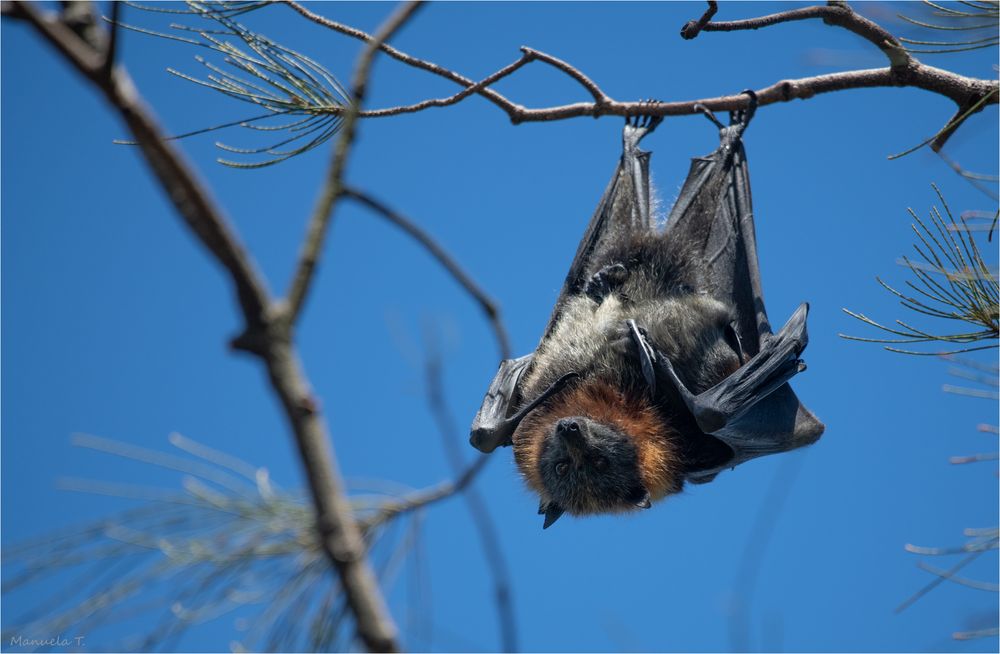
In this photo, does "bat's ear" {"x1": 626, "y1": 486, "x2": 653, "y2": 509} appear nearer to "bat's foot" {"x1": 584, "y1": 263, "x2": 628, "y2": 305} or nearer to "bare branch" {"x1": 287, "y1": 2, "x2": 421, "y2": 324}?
"bat's foot" {"x1": 584, "y1": 263, "x2": 628, "y2": 305}

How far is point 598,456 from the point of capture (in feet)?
17.8

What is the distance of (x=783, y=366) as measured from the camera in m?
5.09

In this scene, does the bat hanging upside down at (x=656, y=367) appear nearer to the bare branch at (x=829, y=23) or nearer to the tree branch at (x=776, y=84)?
the tree branch at (x=776, y=84)

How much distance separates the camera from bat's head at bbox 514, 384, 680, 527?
5371 mm

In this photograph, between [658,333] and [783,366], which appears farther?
[658,333]

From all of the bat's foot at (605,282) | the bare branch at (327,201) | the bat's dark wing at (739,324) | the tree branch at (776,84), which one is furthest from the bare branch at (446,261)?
the bat's foot at (605,282)

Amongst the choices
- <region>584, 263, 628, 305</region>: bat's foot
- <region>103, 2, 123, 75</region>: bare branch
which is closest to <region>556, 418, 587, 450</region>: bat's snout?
<region>584, 263, 628, 305</region>: bat's foot

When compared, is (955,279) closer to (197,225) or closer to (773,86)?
(773,86)

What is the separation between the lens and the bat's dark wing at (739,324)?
5055 millimetres

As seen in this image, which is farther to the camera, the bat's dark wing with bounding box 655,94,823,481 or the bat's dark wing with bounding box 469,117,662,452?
the bat's dark wing with bounding box 469,117,662,452

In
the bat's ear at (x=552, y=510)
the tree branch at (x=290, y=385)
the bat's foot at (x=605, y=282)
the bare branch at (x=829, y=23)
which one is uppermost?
the bare branch at (x=829, y=23)

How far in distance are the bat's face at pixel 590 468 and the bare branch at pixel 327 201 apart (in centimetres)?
399

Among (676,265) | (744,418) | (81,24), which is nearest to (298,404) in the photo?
(81,24)

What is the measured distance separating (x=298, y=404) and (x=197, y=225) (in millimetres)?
265
